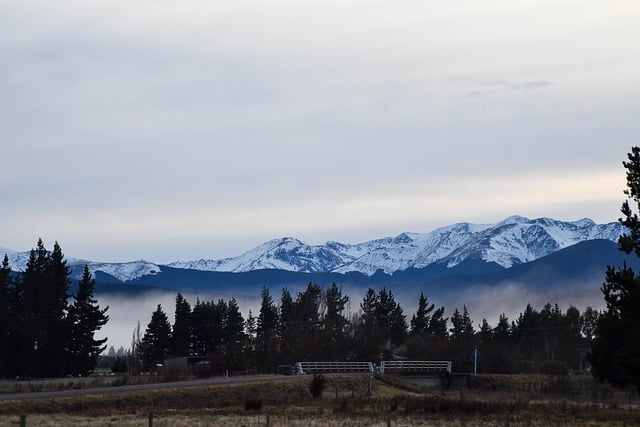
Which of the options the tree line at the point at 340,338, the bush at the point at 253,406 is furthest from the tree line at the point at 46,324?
the bush at the point at 253,406

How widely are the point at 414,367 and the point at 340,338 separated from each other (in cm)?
3325

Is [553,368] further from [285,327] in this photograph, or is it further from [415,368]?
[285,327]

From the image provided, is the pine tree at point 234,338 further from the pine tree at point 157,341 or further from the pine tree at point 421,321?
the pine tree at point 421,321

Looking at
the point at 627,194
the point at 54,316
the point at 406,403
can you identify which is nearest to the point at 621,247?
the point at 627,194

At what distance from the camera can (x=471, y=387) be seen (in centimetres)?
10900

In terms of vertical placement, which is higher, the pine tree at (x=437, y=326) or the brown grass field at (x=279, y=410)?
the pine tree at (x=437, y=326)

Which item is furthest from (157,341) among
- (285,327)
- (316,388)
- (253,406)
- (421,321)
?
(253,406)

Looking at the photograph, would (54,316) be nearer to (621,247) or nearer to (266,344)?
(266,344)

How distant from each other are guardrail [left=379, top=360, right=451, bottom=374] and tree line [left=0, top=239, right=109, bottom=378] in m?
31.4

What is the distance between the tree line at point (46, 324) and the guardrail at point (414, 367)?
103 ft

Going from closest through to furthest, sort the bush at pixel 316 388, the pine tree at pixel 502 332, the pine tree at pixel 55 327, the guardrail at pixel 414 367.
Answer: the bush at pixel 316 388, the guardrail at pixel 414 367, the pine tree at pixel 55 327, the pine tree at pixel 502 332

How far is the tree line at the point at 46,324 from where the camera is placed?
369 ft

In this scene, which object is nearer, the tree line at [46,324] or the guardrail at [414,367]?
the guardrail at [414,367]

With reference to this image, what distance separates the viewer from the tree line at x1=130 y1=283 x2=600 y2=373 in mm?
135875
